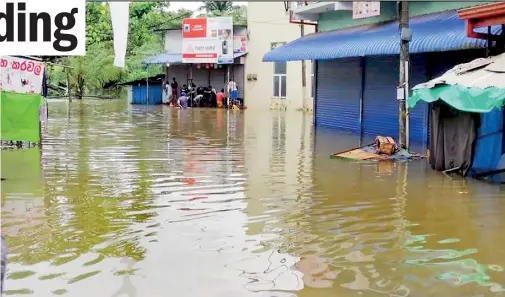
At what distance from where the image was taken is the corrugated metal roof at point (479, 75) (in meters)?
10.5

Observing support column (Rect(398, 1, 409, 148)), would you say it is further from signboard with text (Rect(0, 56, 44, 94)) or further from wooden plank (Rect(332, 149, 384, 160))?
signboard with text (Rect(0, 56, 44, 94))

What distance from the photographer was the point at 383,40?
55.3 ft

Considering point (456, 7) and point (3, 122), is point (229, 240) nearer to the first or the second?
point (3, 122)

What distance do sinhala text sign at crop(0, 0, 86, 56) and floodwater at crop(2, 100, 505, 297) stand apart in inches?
81.3

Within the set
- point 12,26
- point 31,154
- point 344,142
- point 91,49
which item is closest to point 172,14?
point 91,49

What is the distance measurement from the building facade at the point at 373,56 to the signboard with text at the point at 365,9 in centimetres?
25

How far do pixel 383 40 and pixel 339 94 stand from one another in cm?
529

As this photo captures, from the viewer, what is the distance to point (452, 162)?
11945mm

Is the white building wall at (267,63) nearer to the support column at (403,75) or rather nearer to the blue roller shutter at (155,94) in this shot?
the blue roller shutter at (155,94)

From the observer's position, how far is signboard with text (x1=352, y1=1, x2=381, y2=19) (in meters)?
19.2

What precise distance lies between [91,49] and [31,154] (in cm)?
3499

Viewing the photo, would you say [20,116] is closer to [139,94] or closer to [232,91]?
[232,91]

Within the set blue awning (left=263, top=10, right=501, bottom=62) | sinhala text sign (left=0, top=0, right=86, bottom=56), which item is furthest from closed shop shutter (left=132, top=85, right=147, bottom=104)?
sinhala text sign (left=0, top=0, right=86, bottom=56)

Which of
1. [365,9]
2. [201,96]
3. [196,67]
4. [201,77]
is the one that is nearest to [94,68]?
[196,67]
